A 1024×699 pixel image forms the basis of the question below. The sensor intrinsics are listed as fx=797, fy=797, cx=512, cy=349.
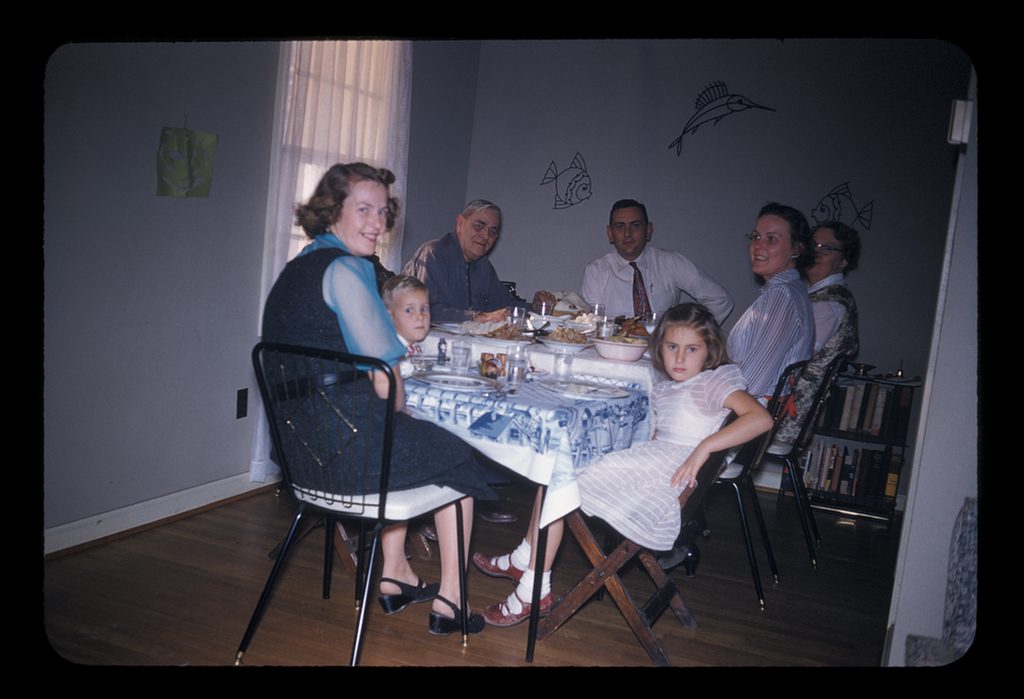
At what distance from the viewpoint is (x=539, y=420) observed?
7.29 ft

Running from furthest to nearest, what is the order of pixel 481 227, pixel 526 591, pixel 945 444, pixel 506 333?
pixel 481 227 → pixel 506 333 → pixel 526 591 → pixel 945 444

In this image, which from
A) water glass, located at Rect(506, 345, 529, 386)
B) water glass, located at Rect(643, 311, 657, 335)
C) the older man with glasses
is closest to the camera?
water glass, located at Rect(506, 345, 529, 386)

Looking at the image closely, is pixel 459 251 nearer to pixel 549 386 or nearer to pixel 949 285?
pixel 549 386

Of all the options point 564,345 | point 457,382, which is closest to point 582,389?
Result: point 457,382

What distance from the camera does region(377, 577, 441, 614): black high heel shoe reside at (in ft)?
8.52

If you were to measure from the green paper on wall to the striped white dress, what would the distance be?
1.99 meters

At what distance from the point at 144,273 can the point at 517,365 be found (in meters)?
1.55

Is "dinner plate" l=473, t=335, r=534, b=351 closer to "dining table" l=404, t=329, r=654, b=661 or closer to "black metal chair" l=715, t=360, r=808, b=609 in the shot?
"dining table" l=404, t=329, r=654, b=661

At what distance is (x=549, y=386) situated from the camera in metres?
2.54

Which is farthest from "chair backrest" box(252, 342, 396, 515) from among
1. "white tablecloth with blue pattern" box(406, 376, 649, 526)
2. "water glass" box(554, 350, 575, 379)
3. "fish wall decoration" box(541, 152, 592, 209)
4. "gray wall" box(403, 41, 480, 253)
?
"fish wall decoration" box(541, 152, 592, 209)

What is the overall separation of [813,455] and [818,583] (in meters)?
1.38

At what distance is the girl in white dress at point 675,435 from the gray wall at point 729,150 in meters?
2.57

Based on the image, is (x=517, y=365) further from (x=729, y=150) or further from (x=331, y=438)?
(x=729, y=150)

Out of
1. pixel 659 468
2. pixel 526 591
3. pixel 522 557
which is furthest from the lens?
pixel 522 557
